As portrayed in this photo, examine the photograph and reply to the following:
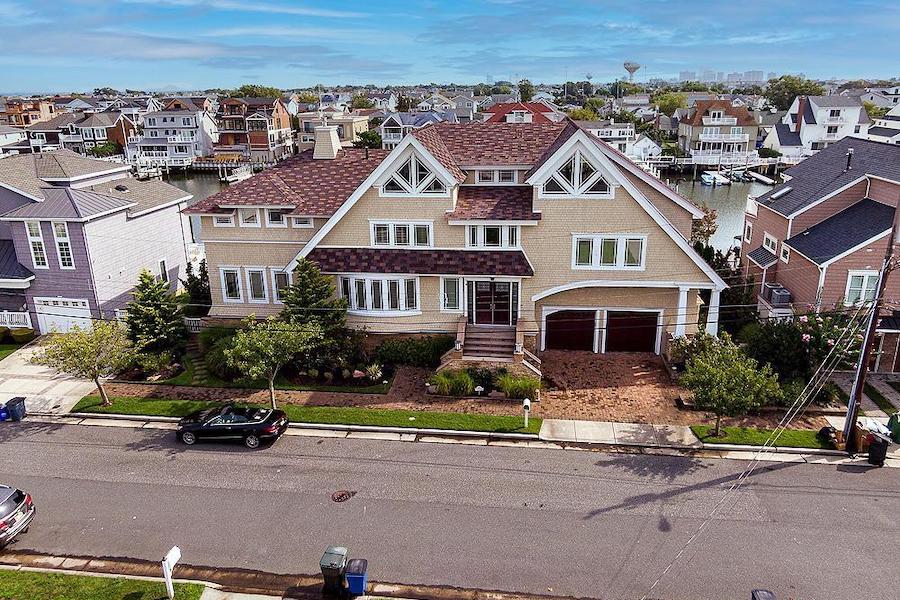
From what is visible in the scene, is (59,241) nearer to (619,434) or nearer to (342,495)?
(342,495)

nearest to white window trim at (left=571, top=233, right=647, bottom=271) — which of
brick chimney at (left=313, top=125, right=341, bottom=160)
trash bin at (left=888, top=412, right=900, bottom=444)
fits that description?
trash bin at (left=888, top=412, right=900, bottom=444)

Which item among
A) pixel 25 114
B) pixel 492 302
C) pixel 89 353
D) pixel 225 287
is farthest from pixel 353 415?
pixel 25 114

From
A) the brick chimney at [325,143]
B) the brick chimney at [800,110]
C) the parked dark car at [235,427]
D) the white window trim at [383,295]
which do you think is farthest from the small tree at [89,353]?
the brick chimney at [800,110]

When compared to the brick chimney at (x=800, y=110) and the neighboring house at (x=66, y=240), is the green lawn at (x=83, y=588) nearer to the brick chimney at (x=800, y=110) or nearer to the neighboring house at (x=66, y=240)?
the neighboring house at (x=66, y=240)

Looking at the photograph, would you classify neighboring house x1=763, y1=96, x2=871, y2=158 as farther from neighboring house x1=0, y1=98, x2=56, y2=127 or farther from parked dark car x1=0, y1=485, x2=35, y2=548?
neighboring house x1=0, y1=98, x2=56, y2=127

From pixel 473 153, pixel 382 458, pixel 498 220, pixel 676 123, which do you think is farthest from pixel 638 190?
pixel 676 123
